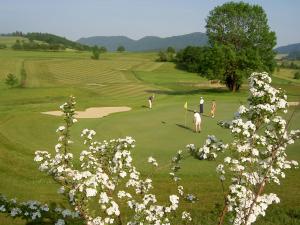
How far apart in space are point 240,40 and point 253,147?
65272 millimetres

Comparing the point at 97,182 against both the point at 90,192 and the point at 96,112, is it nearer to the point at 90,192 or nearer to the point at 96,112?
the point at 90,192

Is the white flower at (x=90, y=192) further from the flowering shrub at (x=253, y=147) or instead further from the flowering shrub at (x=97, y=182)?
the flowering shrub at (x=253, y=147)

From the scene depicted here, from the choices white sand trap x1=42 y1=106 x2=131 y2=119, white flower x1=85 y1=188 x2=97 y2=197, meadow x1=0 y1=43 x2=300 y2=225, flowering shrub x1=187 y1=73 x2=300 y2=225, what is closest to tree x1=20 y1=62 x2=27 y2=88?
meadow x1=0 y1=43 x2=300 y2=225

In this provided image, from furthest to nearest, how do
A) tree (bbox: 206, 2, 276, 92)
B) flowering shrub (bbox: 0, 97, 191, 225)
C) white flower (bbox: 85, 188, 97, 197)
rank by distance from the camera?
tree (bbox: 206, 2, 276, 92)
flowering shrub (bbox: 0, 97, 191, 225)
white flower (bbox: 85, 188, 97, 197)

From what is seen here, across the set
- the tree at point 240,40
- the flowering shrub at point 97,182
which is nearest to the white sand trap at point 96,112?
the tree at point 240,40

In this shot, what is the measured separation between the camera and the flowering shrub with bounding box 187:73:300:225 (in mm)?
9720

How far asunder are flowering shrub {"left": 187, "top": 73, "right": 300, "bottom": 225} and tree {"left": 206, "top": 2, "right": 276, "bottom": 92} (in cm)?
5901

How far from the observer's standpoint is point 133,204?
1098 centimetres

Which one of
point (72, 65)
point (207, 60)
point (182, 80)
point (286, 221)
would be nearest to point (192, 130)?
point (286, 221)

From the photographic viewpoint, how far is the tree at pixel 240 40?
6856 centimetres

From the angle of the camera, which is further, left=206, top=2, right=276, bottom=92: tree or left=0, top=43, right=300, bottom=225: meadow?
left=206, top=2, right=276, bottom=92: tree

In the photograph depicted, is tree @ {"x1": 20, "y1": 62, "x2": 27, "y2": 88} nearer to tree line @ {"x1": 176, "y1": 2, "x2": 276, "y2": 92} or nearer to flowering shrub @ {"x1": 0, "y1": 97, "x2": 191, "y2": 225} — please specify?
tree line @ {"x1": 176, "y1": 2, "x2": 276, "y2": 92}

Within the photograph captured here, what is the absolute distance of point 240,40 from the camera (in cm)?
7256

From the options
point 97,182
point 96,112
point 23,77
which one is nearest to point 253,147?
point 97,182
